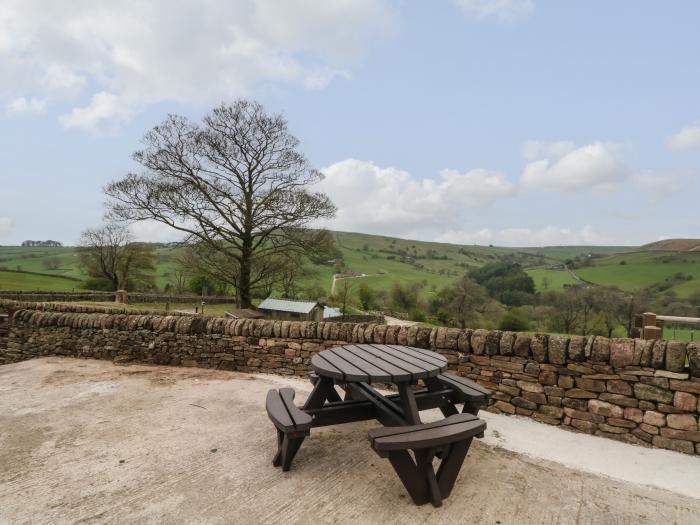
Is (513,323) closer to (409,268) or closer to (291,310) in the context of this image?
(291,310)

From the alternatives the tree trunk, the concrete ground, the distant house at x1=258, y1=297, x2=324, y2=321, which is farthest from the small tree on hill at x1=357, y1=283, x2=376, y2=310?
the concrete ground

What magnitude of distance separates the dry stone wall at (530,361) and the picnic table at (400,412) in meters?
1.04

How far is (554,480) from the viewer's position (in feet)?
9.72

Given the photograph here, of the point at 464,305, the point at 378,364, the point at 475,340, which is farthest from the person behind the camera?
the point at 464,305

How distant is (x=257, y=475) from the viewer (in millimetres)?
3002

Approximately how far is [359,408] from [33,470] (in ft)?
8.66

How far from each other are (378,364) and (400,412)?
46 cm

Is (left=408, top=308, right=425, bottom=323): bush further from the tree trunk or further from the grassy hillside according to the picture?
the grassy hillside

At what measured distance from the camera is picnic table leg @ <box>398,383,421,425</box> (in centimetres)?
293

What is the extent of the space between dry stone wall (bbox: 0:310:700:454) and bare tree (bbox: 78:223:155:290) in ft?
101

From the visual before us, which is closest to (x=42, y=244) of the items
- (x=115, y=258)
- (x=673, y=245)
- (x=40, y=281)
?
(x=40, y=281)

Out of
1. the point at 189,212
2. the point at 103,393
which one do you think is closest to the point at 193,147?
the point at 189,212

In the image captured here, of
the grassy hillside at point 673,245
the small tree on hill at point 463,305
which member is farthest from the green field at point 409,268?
the small tree on hill at point 463,305

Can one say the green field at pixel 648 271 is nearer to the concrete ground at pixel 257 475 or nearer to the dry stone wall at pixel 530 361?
the dry stone wall at pixel 530 361
